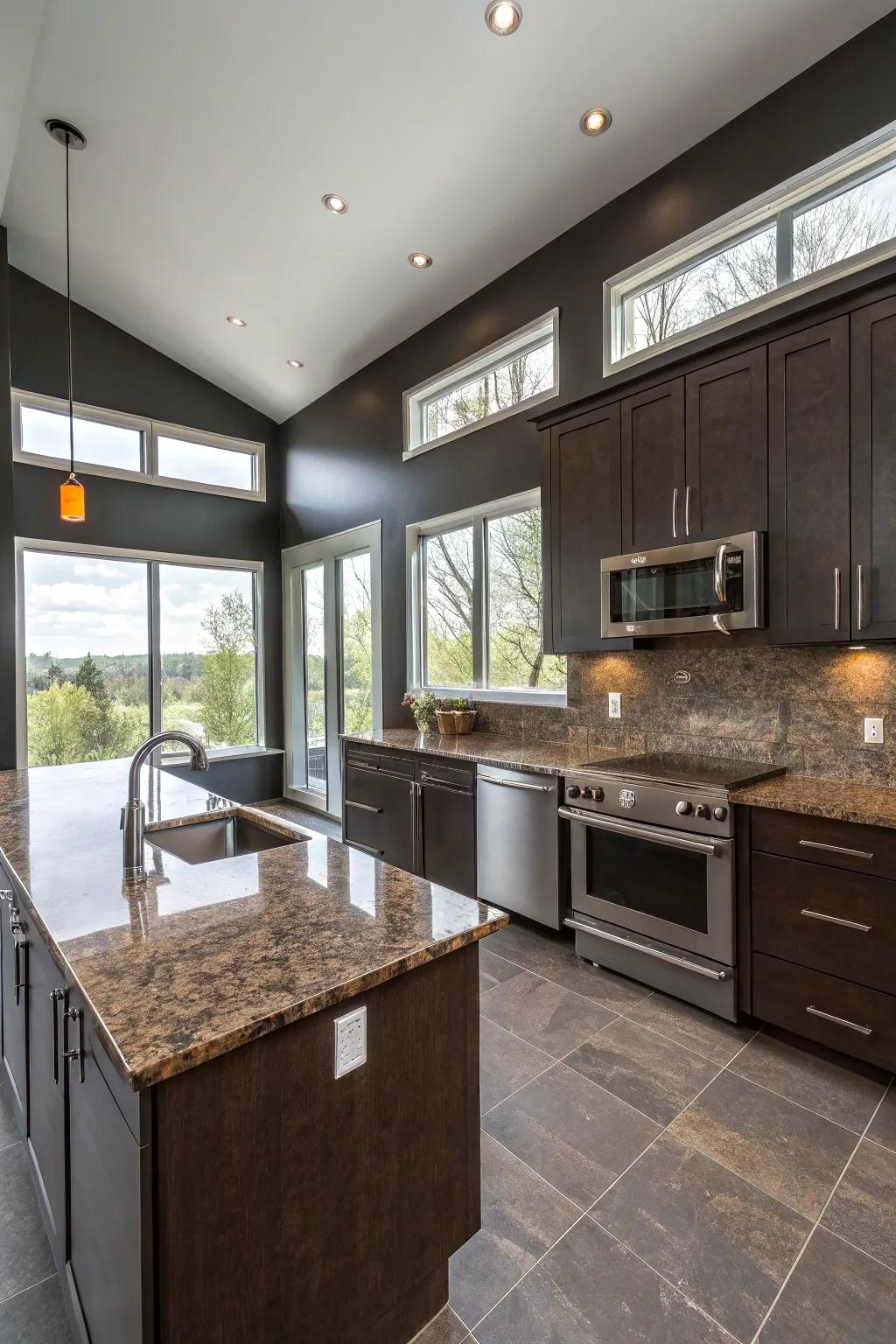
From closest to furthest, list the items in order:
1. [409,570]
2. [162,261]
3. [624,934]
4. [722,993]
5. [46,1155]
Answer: [46,1155], [722,993], [624,934], [162,261], [409,570]

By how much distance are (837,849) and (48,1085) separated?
233 centimetres

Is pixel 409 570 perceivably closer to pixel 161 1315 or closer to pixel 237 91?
pixel 237 91

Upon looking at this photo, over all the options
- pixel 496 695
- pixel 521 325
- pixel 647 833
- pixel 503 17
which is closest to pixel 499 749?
pixel 496 695

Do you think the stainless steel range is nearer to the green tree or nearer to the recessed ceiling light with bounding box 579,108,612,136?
the recessed ceiling light with bounding box 579,108,612,136

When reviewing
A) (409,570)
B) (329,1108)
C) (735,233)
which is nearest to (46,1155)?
(329,1108)

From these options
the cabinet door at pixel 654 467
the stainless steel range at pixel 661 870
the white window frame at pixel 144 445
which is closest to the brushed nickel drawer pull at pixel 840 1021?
the stainless steel range at pixel 661 870

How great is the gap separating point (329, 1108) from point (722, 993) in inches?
74.7

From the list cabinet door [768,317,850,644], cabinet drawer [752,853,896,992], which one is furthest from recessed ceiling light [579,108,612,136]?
cabinet drawer [752,853,896,992]

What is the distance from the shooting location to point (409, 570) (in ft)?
15.5

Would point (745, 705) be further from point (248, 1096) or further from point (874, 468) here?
point (248, 1096)

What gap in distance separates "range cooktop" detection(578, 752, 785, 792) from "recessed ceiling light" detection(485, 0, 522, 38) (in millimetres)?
3058

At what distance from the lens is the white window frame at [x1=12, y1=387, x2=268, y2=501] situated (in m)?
4.79

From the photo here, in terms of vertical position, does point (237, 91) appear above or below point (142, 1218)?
above

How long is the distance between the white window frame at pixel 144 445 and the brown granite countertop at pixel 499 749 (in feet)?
9.88
